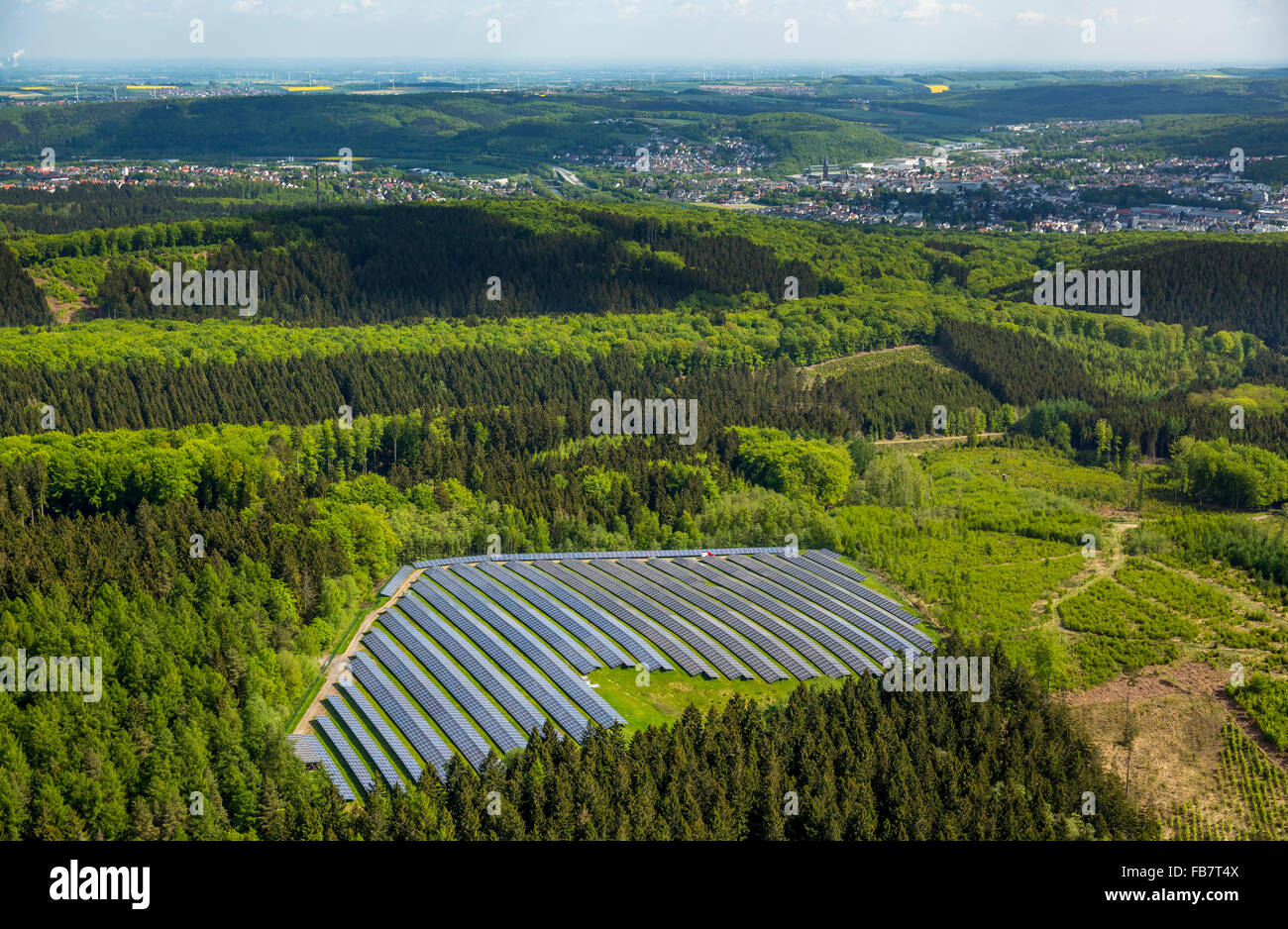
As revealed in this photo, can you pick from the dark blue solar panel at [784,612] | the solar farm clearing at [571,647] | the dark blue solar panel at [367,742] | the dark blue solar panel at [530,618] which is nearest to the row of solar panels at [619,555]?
the solar farm clearing at [571,647]

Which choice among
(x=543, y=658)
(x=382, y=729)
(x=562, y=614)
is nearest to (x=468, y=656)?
(x=543, y=658)

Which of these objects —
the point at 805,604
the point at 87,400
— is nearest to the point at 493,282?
the point at 87,400

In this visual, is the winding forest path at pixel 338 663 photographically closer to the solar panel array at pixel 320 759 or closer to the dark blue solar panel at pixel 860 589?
the solar panel array at pixel 320 759

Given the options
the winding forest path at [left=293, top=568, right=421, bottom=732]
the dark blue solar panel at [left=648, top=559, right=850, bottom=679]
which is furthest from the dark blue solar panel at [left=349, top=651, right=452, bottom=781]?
the dark blue solar panel at [left=648, top=559, right=850, bottom=679]

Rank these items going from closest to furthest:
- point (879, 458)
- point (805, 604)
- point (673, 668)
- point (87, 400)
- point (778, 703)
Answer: point (778, 703) < point (673, 668) < point (805, 604) < point (879, 458) < point (87, 400)

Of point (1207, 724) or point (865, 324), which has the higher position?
point (865, 324)

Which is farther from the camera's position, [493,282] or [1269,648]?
[493,282]

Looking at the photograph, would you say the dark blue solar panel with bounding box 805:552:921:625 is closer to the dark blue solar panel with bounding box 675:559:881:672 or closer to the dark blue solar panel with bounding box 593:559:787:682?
the dark blue solar panel with bounding box 675:559:881:672

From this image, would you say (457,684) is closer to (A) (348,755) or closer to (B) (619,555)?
(A) (348,755)

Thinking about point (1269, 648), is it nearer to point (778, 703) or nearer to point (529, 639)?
point (778, 703)

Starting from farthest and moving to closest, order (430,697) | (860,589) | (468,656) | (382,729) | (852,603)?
(860,589) → (852,603) → (468,656) → (430,697) → (382,729)
